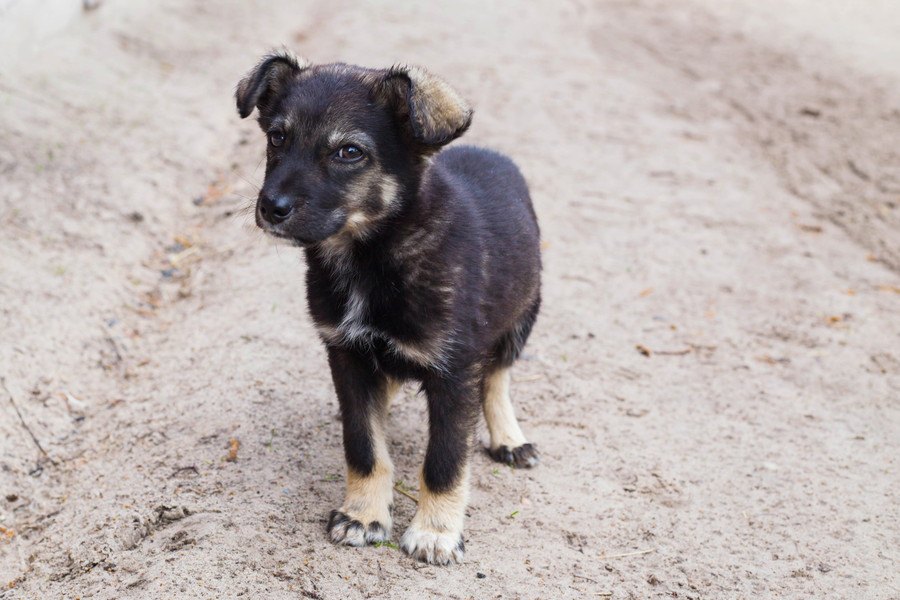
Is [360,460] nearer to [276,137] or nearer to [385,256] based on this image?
[385,256]

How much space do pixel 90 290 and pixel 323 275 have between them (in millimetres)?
3107

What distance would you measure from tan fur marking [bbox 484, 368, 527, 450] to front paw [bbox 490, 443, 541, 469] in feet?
0.08

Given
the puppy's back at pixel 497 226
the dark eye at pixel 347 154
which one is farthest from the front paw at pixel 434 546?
the dark eye at pixel 347 154

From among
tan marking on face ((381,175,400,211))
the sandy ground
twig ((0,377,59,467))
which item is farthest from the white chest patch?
twig ((0,377,59,467))

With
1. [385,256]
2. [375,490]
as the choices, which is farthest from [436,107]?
[375,490]

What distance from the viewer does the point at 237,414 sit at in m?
5.66

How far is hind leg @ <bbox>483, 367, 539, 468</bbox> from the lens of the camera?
18.1 feet

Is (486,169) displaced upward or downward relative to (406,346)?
upward

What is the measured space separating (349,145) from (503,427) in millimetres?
2062

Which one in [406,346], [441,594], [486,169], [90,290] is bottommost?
[90,290]

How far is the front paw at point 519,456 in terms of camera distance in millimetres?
5523

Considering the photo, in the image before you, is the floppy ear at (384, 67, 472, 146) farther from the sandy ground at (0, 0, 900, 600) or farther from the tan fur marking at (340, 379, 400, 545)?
the tan fur marking at (340, 379, 400, 545)

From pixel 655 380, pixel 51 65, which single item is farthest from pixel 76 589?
pixel 51 65

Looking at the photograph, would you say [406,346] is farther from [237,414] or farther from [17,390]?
[17,390]
